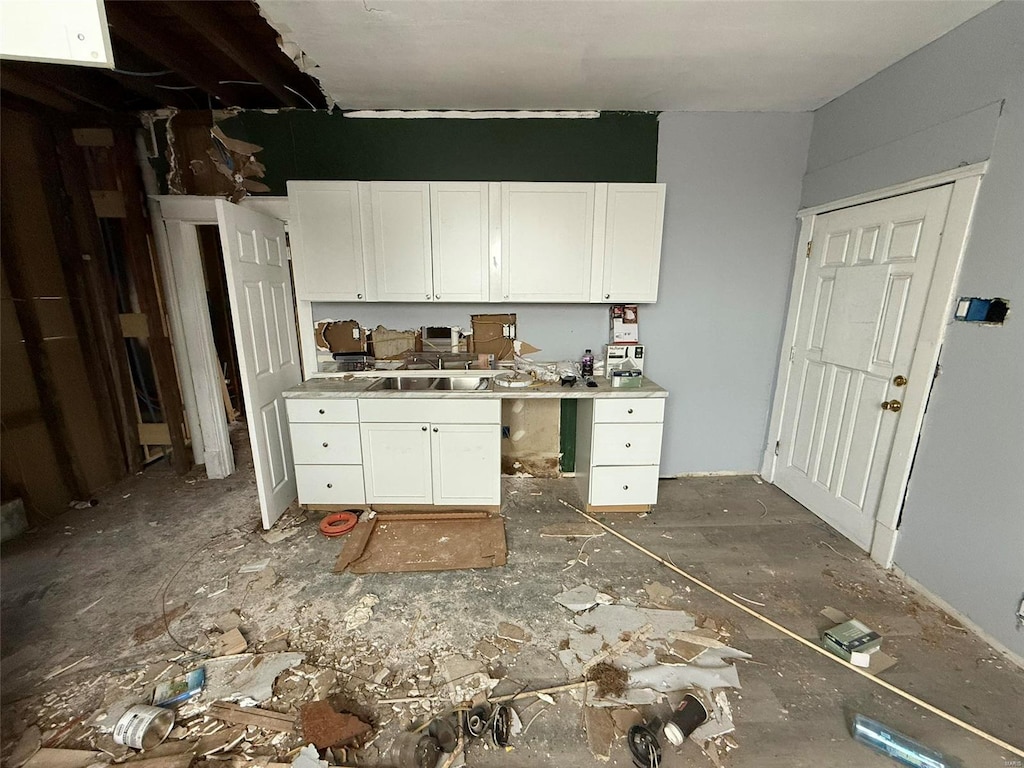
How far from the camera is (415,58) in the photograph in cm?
215

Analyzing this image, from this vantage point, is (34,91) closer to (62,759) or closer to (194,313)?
(194,313)

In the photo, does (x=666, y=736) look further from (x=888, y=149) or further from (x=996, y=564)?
(x=888, y=149)

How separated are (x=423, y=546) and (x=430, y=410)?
82 cm

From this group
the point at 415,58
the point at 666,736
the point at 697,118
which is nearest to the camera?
the point at 666,736

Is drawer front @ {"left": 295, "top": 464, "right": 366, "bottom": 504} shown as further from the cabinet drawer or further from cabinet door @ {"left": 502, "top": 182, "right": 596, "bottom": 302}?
cabinet door @ {"left": 502, "top": 182, "right": 596, "bottom": 302}

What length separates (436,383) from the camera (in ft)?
9.67

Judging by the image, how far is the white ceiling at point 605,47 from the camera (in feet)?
5.81

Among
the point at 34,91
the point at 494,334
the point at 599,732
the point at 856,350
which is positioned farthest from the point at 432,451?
the point at 34,91

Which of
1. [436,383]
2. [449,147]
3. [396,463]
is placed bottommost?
[396,463]

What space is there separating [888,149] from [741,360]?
4.83 ft

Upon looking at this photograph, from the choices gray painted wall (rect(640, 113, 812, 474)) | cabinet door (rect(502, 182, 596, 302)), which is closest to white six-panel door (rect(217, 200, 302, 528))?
cabinet door (rect(502, 182, 596, 302))

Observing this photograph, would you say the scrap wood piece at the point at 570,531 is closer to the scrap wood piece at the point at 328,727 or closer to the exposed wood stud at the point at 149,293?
the scrap wood piece at the point at 328,727

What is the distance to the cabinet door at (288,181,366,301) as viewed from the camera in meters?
2.65

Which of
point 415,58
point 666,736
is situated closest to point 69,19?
point 415,58
